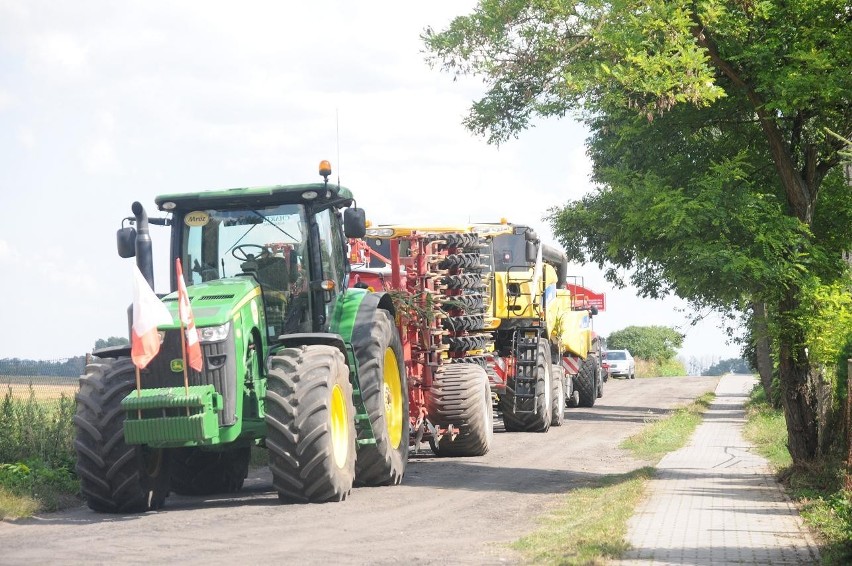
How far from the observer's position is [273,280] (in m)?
13.5

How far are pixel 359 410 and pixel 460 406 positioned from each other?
436 centimetres

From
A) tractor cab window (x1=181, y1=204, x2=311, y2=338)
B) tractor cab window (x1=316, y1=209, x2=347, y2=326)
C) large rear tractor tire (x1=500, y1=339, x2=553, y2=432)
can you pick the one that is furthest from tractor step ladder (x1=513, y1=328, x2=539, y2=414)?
tractor cab window (x1=181, y1=204, x2=311, y2=338)

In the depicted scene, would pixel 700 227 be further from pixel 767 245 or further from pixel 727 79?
pixel 727 79

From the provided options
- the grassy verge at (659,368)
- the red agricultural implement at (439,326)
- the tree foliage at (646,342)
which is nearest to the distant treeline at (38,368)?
the red agricultural implement at (439,326)

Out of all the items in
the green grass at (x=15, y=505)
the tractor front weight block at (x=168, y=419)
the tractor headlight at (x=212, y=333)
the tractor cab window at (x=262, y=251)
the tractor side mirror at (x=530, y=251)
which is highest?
the tractor side mirror at (x=530, y=251)

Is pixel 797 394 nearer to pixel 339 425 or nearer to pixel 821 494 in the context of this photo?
pixel 821 494

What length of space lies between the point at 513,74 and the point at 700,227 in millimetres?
3825

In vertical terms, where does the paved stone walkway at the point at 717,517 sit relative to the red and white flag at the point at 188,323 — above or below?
below

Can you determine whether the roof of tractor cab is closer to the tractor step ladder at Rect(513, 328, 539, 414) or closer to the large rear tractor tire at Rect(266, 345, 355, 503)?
the large rear tractor tire at Rect(266, 345, 355, 503)

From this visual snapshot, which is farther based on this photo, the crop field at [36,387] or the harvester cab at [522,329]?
the harvester cab at [522,329]

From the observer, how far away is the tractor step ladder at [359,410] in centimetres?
1365

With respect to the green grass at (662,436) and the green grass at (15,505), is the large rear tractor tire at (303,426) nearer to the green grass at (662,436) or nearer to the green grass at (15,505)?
the green grass at (15,505)

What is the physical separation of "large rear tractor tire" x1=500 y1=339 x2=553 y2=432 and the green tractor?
7955mm

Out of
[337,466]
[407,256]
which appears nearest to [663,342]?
[407,256]
